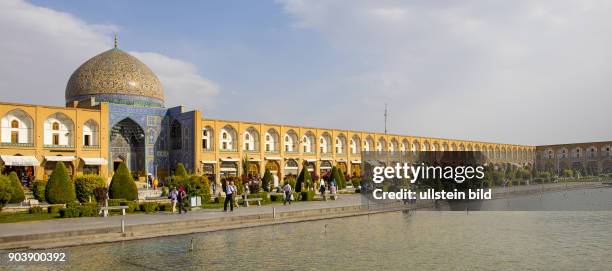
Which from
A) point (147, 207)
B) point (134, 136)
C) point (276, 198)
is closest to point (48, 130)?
point (134, 136)

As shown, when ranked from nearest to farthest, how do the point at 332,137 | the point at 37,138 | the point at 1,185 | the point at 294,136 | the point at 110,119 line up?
the point at 1,185 < the point at 37,138 < the point at 110,119 < the point at 294,136 < the point at 332,137

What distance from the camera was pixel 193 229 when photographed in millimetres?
14977

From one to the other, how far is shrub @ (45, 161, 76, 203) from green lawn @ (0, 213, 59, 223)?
170cm

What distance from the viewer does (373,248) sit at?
12.0 metres

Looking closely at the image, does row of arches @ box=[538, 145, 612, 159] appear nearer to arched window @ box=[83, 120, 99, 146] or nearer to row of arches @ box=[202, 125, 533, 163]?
row of arches @ box=[202, 125, 533, 163]

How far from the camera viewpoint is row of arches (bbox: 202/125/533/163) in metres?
43.5

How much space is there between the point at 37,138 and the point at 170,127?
11.2 m

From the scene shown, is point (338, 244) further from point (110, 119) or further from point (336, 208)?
point (110, 119)

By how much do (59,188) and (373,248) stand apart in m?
13.9

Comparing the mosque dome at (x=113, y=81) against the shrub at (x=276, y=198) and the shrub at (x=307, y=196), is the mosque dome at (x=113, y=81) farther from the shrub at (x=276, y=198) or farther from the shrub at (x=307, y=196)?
the shrub at (x=307, y=196)

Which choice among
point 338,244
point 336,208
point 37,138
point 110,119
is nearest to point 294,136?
point 110,119

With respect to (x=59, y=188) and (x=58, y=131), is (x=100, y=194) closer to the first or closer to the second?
(x=59, y=188)

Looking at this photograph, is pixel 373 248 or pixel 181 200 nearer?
pixel 373 248
